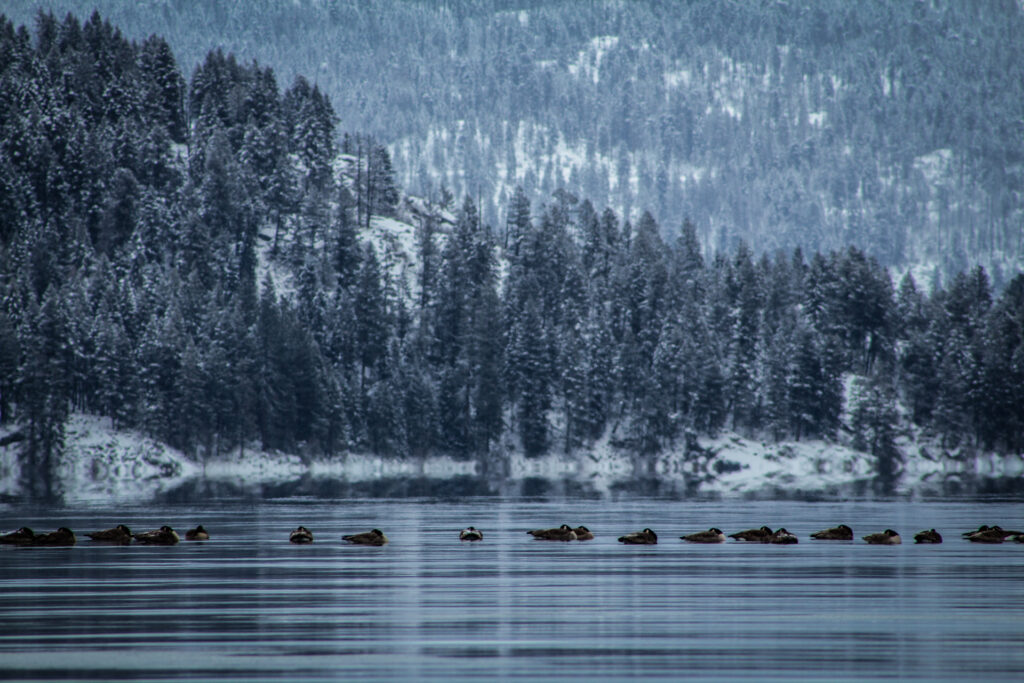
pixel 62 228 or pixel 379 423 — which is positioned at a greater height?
pixel 62 228

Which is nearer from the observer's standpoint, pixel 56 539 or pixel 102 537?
pixel 56 539

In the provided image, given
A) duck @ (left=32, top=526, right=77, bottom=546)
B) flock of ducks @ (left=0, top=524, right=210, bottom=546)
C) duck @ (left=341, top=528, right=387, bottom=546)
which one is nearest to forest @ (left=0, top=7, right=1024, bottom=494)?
flock of ducks @ (left=0, top=524, right=210, bottom=546)

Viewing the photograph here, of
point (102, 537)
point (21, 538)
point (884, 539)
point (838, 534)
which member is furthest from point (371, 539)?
point (884, 539)

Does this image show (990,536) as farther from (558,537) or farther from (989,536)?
(558,537)

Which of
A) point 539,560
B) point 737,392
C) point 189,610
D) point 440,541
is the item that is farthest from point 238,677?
point 737,392

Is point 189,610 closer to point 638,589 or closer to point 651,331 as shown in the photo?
point 638,589

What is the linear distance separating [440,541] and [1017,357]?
111 m

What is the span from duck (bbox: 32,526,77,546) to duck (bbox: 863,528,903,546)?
2470cm

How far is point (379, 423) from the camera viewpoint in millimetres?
130625

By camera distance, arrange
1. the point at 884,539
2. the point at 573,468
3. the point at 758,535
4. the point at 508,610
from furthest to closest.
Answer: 1. the point at 573,468
2. the point at 758,535
3. the point at 884,539
4. the point at 508,610

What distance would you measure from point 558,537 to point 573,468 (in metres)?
92.3

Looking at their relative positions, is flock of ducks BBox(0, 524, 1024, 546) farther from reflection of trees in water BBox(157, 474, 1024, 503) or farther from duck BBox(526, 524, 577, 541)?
reflection of trees in water BBox(157, 474, 1024, 503)

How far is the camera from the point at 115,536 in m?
39.3

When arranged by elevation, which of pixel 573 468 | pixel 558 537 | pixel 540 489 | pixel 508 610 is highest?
pixel 573 468
